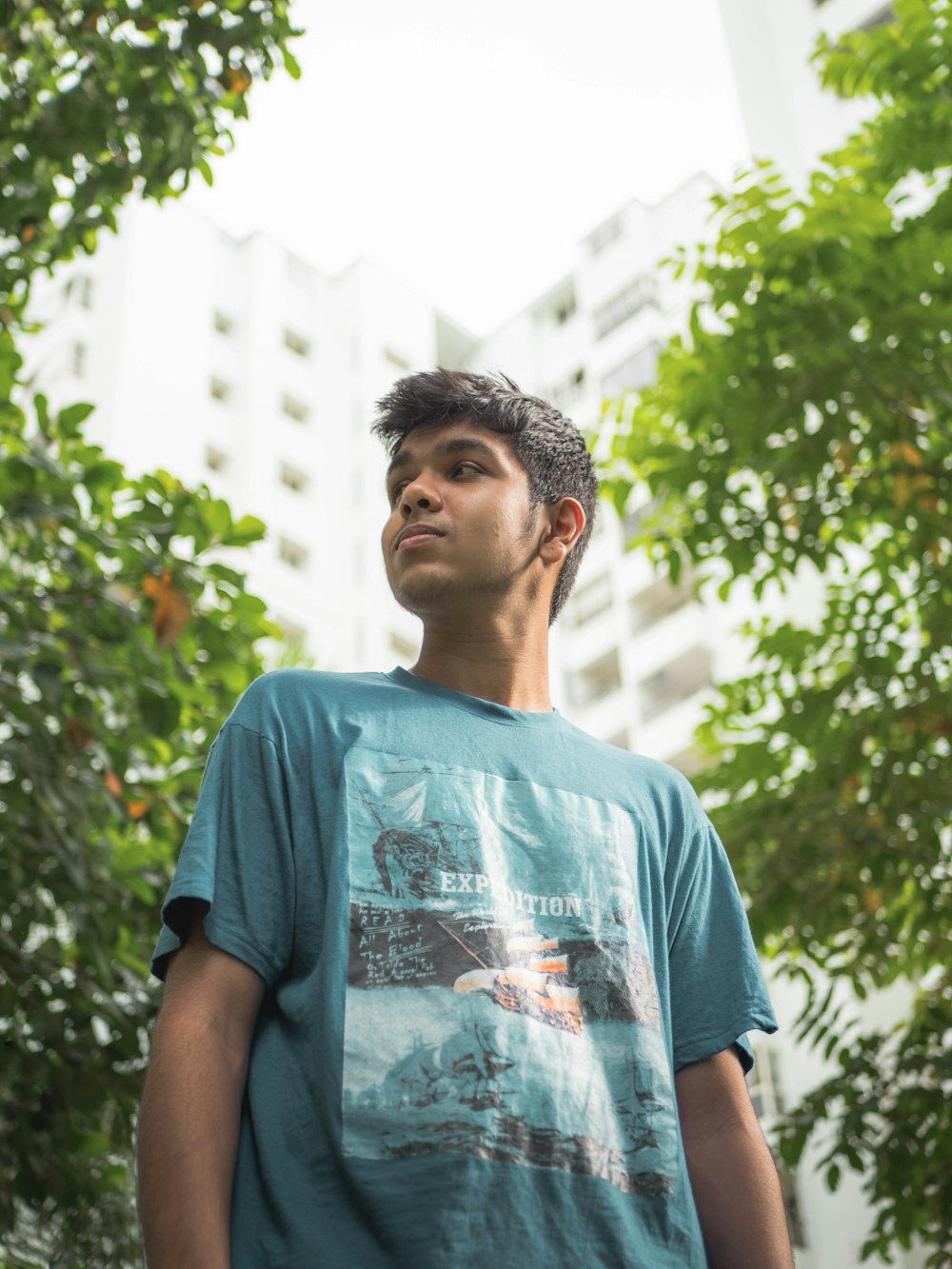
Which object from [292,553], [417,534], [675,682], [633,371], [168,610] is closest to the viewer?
[417,534]

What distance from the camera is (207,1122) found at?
1670 millimetres

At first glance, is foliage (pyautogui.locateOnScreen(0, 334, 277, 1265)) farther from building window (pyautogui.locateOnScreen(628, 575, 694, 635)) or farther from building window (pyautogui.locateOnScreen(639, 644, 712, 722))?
building window (pyautogui.locateOnScreen(628, 575, 694, 635))

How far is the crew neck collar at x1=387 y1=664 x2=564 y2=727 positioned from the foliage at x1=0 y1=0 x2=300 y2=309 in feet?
8.98

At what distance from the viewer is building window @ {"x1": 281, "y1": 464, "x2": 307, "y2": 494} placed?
30.3 metres

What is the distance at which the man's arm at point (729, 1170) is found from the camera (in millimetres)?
1894

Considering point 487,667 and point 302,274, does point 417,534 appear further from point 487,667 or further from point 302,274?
point 302,274

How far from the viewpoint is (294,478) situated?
30594 millimetres

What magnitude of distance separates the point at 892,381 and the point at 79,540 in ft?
9.72

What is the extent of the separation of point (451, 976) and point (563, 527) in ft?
3.06

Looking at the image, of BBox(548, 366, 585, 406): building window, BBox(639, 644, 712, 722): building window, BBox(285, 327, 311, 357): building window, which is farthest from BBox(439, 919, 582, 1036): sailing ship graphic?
BBox(285, 327, 311, 357): building window

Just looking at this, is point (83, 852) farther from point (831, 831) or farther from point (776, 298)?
point (776, 298)

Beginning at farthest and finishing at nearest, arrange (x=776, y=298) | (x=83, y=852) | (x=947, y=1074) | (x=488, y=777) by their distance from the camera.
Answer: (x=776, y=298)
(x=947, y=1074)
(x=83, y=852)
(x=488, y=777)

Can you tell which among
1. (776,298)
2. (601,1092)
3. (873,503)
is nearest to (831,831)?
(873,503)

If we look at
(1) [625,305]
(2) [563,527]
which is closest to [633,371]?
(1) [625,305]
